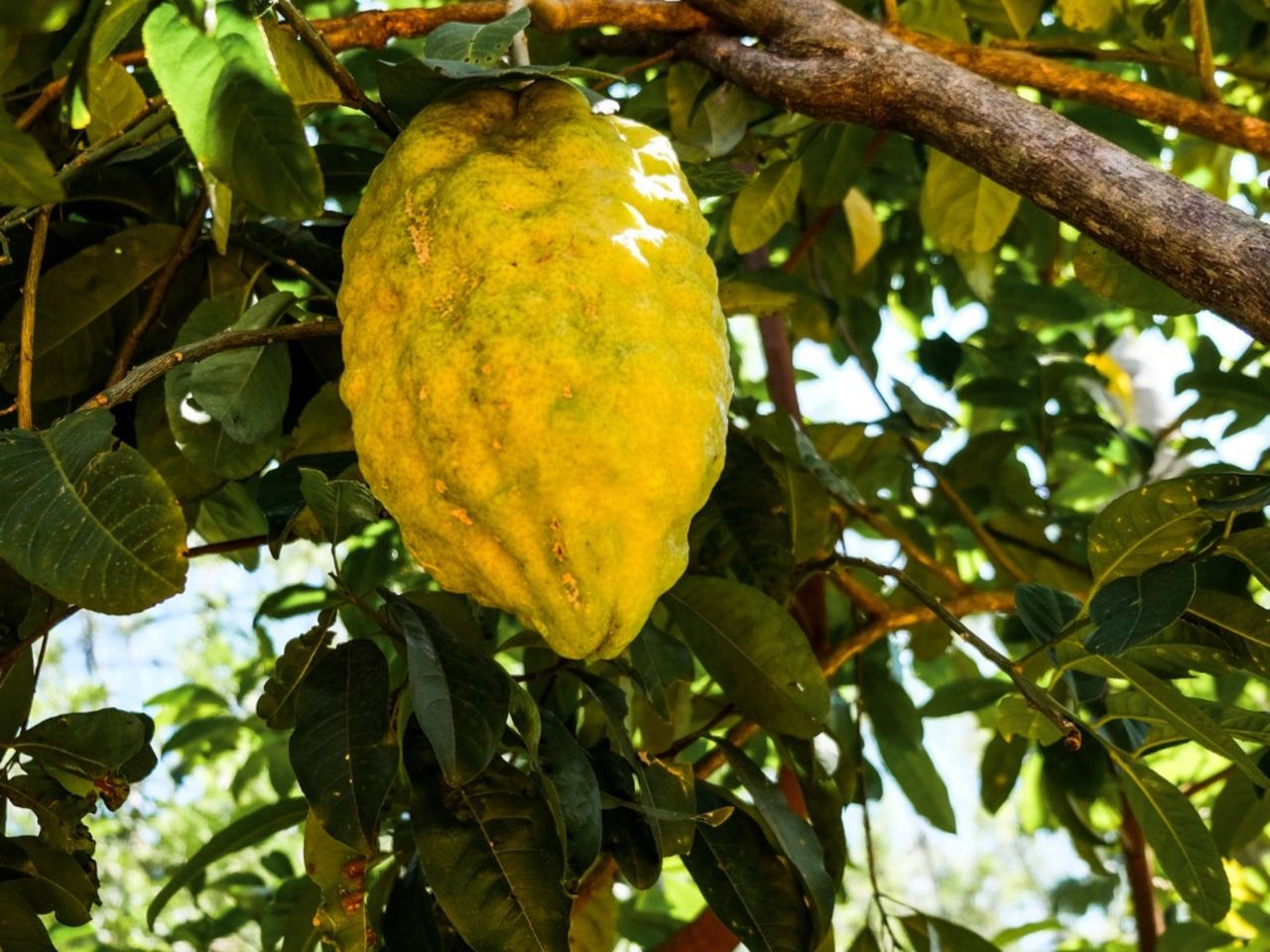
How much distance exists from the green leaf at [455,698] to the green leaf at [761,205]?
2.55ft

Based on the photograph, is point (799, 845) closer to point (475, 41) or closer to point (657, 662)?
point (657, 662)

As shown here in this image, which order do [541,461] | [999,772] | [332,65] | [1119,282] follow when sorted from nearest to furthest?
[541,461] → [332,65] → [1119,282] → [999,772]

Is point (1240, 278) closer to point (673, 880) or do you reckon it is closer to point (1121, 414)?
point (673, 880)

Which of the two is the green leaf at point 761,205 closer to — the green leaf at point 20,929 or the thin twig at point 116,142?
the thin twig at point 116,142

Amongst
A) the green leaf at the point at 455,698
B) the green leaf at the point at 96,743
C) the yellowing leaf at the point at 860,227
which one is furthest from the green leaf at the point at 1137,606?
the yellowing leaf at the point at 860,227

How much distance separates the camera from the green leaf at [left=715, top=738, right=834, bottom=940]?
1.25m

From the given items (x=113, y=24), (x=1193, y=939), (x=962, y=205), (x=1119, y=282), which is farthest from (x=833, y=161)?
(x=1193, y=939)

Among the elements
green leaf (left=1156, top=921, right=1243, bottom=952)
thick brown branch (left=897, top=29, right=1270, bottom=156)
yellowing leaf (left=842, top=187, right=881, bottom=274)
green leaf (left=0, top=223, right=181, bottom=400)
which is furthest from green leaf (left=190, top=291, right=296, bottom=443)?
green leaf (left=1156, top=921, right=1243, bottom=952)

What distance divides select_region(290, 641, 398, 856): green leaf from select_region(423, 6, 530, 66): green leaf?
1.61 feet

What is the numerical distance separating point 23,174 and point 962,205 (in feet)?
4.01

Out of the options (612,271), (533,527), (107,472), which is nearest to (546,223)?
(612,271)

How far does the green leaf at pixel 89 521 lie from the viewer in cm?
90

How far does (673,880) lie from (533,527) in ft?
6.36

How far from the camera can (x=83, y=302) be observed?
4.32 ft
